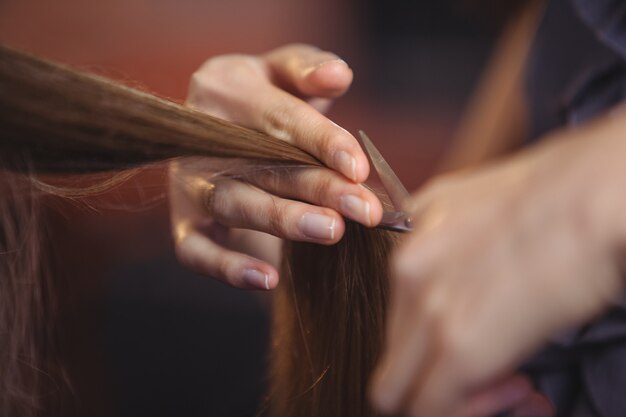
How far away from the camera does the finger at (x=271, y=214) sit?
0.48 meters

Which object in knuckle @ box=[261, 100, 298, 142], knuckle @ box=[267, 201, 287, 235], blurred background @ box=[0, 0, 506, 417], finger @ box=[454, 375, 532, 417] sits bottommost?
finger @ box=[454, 375, 532, 417]

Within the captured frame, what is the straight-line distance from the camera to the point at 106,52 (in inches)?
84.5

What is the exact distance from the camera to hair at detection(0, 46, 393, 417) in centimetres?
37

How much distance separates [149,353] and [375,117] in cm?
154

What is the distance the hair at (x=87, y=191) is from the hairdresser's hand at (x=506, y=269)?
0.15 m

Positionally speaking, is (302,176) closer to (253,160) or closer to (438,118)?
(253,160)

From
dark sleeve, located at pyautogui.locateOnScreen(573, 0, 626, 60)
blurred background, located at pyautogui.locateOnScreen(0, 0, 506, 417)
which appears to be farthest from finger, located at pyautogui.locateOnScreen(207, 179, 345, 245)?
blurred background, located at pyautogui.locateOnScreen(0, 0, 506, 417)

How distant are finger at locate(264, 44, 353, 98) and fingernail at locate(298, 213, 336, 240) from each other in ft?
0.54

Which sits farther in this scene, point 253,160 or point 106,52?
point 106,52

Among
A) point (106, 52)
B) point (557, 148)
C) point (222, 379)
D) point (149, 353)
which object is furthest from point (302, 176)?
point (106, 52)

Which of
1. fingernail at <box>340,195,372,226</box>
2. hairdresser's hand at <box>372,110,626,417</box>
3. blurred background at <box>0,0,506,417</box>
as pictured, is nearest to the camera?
hairdresser's hand at <box>372,110,626,417</box>

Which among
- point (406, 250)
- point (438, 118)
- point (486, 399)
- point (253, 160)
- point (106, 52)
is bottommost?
point (486, 399)

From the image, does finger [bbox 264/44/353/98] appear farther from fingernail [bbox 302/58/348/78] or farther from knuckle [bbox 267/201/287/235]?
knuckle [bbox 267/201/287/235]

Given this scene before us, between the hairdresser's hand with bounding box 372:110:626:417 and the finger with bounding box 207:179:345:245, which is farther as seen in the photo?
the finger with bounding box 207:179:345:245
